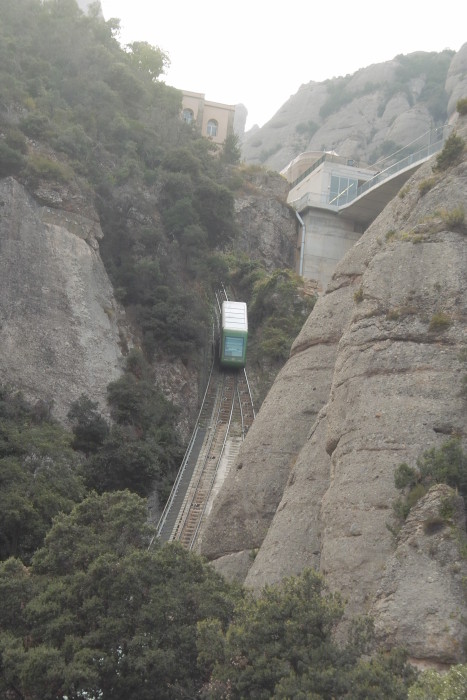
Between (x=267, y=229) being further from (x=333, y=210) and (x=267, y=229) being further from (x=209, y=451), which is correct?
(x=209, y=451)

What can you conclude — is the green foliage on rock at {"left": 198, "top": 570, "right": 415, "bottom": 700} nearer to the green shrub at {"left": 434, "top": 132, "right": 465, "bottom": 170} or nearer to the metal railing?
the green shrub at {"left": 434, "top": 132, "right": 465, "bottom": 170}

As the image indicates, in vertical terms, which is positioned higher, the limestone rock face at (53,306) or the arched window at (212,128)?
the arched window at (212,128)

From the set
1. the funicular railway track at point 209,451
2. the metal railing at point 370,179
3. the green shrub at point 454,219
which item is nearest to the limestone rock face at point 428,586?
the green shrub at point 454,219

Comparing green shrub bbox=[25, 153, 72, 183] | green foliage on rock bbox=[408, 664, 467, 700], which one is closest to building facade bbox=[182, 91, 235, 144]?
green shrub bbox=[25, 153, 72, 183]

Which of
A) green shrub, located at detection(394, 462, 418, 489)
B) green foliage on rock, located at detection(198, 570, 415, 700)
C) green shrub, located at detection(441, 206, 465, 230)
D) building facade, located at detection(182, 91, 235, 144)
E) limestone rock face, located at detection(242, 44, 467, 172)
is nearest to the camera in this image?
green foliage on rock, located at detection(198, 570, 415, 700)

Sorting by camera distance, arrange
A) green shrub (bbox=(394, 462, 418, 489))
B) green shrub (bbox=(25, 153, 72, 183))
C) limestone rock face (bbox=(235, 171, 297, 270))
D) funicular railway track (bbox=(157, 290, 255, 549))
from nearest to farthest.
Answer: green shrub (bbox=(394, 462, 418, 489))
funicular railway track (bbox=(157, 290, 255, 549))
green shrub (bbox=(25, 153, 72, 183))
limestone rock face (bbox=(235, 171, 297, 270))

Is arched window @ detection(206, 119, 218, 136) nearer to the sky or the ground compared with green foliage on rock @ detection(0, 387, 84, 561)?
nearer to the sky

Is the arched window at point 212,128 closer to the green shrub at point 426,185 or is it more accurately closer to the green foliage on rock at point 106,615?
the green shrub at point 426,185

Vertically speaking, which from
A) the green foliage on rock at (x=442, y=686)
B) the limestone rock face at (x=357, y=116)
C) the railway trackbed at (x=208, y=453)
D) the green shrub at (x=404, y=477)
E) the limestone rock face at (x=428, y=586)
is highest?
the limestone rock face at (x=357, y=116)
